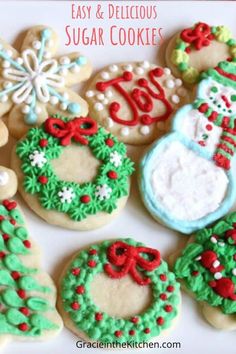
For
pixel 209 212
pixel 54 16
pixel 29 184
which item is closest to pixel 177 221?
pixel 209 212

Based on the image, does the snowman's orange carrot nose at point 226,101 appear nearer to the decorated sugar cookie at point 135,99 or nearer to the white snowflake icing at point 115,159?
the decorated sugar cookie at point 135,99

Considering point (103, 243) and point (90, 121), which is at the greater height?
point (90, 121)

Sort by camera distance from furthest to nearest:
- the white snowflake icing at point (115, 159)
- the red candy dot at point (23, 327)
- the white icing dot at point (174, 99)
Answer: the white icing dot at point (174, 99)
the white snowflake icing at point (115, 159)
the red candy dot at point (23, 327)

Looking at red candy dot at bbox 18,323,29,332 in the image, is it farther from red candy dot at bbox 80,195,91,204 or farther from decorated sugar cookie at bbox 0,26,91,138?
decorated sugar cookie at bbox 0,26,91,138

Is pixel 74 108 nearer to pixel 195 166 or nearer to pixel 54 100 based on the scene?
pixel 54 100

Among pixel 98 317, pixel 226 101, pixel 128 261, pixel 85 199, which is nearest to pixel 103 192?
pixel 85 199

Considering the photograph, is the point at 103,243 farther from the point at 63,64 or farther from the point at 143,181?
the point at 63,64

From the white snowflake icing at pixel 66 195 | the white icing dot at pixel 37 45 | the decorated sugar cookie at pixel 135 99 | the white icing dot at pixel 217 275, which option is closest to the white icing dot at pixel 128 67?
the decorated sugar cookie at pixel 135 99
